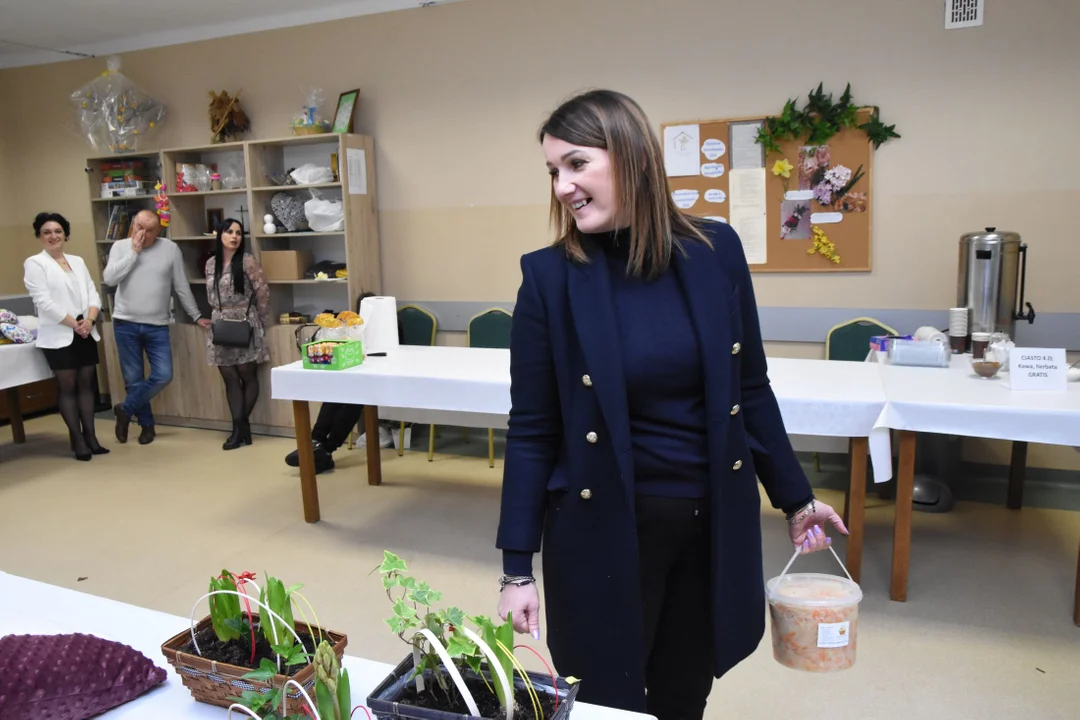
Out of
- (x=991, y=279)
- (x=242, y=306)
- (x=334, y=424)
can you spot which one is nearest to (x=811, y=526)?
(x=991, y=279)

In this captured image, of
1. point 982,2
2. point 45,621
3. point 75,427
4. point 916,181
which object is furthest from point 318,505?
point 982,2

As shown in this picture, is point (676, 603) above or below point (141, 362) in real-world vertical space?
above

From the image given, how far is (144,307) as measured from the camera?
5.29m

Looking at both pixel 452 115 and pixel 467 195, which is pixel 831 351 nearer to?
pixel 467 195

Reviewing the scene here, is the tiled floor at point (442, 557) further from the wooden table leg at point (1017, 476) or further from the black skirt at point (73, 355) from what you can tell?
the black skirt at point (73, 355)

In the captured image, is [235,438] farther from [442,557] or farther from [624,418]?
[624,418]

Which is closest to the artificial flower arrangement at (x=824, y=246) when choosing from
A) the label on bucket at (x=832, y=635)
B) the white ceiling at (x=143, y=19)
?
the white ceiling at (x=143, y=19)

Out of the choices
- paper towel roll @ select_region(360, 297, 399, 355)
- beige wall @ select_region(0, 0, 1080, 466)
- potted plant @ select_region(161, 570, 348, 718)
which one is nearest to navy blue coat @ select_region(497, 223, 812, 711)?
potted plant @ select_region(161, 570, 348, 718)

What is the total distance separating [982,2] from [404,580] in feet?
13.8

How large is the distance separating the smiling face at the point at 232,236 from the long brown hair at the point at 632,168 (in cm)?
431

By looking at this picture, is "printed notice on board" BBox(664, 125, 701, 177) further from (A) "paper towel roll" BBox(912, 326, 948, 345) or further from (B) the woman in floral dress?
(B) the woman in floral dress

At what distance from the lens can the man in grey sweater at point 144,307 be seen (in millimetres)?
5223

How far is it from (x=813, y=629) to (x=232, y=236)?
4.62 m

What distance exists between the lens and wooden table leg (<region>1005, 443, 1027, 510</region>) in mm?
3764
